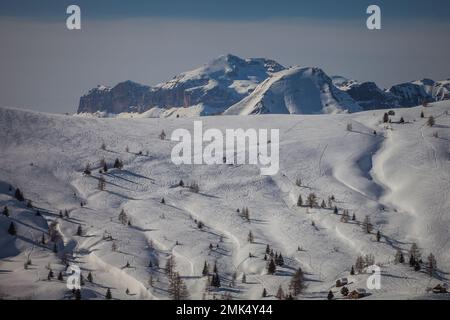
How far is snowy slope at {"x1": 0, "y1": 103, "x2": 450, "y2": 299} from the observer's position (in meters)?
94.2

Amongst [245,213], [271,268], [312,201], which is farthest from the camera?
[312,201]

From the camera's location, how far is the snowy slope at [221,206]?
3711 inches

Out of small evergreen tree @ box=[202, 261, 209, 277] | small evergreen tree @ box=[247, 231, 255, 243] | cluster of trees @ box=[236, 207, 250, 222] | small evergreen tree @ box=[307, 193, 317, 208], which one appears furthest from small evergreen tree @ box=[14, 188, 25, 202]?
small evergreen tree @ box=[307, 193, 317, 208]

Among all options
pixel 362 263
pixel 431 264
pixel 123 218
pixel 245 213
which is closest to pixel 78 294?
pixel 123 218

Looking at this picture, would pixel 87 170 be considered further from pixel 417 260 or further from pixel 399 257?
pixel 417 260

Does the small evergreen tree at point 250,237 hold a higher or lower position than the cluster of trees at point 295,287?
higher

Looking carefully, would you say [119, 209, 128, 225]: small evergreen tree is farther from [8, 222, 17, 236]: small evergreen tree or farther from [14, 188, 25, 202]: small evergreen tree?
[14, 188, 25, 202]: small evergreen tree

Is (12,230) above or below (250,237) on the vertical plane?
above

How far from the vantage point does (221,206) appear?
121 meters

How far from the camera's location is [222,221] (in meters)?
115

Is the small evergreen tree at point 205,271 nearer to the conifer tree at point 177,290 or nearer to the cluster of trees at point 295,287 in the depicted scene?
the conifer tree at point 177,290

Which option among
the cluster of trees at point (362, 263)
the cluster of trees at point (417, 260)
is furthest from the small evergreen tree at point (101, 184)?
the cluster of trees at point (417, 260)

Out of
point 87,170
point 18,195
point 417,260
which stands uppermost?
point 87,170
